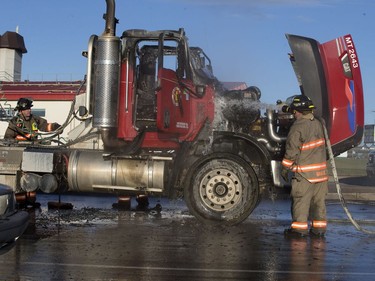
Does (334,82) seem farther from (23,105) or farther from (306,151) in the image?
(23,105)

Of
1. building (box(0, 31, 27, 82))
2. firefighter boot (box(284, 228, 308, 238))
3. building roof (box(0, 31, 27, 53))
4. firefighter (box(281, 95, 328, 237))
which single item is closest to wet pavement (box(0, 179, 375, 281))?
firefighter boot (box(284, 228, 308, 238))

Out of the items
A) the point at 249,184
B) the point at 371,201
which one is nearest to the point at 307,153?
the point at 249,184

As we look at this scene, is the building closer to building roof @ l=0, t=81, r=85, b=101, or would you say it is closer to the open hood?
building roof @ l=0, t=81, r=85, b=101

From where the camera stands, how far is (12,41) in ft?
112

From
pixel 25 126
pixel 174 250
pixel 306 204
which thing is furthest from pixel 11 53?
pixel 174 250

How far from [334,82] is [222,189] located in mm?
2347

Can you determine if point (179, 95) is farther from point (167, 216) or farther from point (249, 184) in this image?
point (167, 216)

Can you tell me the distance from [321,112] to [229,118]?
4.52 feet

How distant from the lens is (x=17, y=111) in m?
9.95

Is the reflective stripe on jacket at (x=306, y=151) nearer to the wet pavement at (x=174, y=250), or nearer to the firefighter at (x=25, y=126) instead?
the wet pavement at (x=174, y=250)

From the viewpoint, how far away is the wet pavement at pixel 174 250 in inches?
222

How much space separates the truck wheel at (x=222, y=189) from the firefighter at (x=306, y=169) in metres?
0.62

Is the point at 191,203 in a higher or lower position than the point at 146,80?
lower

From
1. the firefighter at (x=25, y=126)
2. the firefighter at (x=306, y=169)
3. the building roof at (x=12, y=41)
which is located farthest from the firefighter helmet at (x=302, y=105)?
the building roof at (x=12, y=41)
